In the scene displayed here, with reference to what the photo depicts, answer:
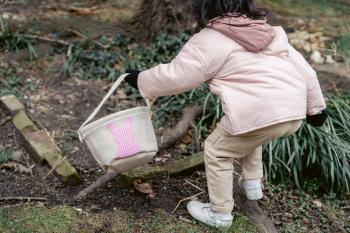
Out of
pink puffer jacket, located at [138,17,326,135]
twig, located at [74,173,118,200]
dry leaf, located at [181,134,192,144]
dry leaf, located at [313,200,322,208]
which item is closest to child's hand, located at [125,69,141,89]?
pink puffer jacket, located at [138,17,326,135]

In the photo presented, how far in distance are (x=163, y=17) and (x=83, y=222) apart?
102 inches

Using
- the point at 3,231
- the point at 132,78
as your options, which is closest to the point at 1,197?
the point at 3,231

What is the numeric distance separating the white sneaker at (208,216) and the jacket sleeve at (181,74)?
80cm

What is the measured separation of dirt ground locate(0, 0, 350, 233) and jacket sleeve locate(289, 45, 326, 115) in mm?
875

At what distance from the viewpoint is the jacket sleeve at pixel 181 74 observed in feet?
9.49

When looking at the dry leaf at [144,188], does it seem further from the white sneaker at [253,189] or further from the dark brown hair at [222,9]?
the dark brown hair at [222,9]

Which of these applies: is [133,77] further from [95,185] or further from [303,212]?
[303,212]

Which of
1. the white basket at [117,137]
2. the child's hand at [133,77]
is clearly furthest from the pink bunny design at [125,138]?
the child's hand at [133,77]

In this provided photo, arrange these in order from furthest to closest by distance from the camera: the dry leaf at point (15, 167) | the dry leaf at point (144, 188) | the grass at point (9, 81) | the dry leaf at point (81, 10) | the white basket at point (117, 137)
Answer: the dry leaf at point (81, 10)
the grass at point (9, 81)
the dry leaf at point (15, 167)
the dry leaf at point (144, 188)
the white basket at point (117, 137)

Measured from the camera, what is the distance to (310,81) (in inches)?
124

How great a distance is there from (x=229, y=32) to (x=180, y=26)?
238 centimetres

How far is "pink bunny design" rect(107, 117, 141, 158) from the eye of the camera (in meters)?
3.02

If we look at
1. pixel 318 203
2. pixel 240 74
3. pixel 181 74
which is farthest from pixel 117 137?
pixel 318 203

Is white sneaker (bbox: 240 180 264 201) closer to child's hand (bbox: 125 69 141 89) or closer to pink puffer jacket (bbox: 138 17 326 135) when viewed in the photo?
pink puffer jacket (bbox: 138 17 326 135)
